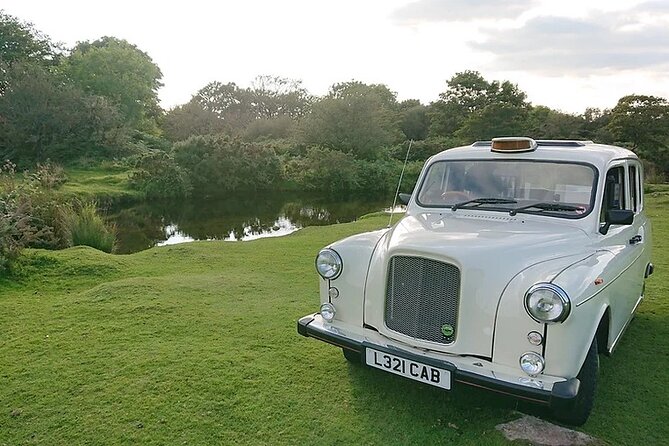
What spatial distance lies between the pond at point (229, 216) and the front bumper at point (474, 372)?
979cm

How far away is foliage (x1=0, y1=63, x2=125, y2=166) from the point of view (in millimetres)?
27172

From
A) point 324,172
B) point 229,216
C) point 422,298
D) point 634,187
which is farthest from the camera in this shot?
point 324,172

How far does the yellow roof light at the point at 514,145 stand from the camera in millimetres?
4223

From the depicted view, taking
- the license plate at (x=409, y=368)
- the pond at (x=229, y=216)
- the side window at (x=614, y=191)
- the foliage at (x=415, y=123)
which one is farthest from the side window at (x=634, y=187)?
the foliage at (x=415, y=123)

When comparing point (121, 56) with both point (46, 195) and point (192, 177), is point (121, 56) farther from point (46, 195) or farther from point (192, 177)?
point (46, 195)

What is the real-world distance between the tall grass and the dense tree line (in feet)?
42.8

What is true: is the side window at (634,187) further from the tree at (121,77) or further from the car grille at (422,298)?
the tree at (121,77)

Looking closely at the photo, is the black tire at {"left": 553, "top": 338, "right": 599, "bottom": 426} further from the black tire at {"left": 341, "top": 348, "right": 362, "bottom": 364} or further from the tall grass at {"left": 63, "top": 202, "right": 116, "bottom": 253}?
the tall grass at {"left": 63, "top": 202, "right": 116, "bottom": 253}

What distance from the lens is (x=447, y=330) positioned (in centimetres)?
312

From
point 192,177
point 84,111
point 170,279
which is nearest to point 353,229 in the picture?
point 170,279

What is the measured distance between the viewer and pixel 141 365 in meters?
4.06

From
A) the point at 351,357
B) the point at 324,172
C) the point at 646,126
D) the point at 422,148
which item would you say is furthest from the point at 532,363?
the point at 422,148

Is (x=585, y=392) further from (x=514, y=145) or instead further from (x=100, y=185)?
(x=100, y=185)

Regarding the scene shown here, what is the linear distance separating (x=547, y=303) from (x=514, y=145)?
190 cm
